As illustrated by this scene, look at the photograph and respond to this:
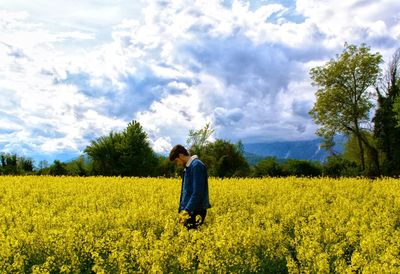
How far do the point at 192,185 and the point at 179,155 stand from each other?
692mm

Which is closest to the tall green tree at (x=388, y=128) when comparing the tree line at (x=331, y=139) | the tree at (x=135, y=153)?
the tree line at (x=331, y=139)

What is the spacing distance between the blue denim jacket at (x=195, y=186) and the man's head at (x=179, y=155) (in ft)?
0.57

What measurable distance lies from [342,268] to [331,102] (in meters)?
48.6

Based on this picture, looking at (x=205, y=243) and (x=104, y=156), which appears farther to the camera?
(x=104, y=156)

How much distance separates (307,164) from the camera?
43188 millimetres

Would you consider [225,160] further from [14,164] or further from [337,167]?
[14,164]

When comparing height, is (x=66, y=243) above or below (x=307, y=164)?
below

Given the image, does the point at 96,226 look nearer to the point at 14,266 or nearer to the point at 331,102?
the point at 14,266

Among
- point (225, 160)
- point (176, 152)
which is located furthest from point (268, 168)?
point (176, 152)

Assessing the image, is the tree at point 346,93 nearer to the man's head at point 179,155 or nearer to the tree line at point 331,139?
the tree line at point 331,139

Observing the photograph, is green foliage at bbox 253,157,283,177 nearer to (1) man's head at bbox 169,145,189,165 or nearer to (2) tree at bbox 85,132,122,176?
(2) tree at bbox 85,132,122,176

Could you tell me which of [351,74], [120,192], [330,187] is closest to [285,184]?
[330,187]

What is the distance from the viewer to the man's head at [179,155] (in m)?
9.76

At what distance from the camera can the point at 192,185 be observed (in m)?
9.99
